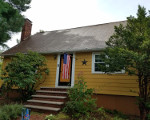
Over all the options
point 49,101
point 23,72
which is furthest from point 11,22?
point 49,101

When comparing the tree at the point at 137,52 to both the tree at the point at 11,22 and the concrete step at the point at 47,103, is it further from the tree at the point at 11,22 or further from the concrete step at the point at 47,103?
the tree at the point at 11,22

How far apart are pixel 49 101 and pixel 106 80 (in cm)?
298

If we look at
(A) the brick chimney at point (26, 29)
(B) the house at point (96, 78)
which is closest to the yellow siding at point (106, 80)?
(B) the house at point (96, 78)

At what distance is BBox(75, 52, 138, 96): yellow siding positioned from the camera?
620 cm

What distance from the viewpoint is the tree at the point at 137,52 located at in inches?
165

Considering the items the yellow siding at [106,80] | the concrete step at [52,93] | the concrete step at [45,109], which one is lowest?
the concrete step at [45,109]

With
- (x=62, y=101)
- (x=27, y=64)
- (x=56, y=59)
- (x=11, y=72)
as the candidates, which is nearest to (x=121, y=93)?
(x=62, y=101)

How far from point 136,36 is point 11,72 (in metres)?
5.78

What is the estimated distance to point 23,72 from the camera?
6707 millimetres

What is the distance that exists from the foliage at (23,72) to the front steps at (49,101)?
2.79 ft

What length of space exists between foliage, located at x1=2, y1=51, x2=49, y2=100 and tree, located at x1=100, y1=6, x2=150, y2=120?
150 inches

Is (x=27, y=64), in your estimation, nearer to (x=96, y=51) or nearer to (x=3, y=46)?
(x=96, y=51)

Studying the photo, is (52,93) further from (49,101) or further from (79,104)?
(79,104)

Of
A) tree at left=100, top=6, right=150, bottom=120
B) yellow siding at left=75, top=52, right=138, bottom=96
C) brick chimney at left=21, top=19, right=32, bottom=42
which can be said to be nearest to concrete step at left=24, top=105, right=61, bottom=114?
yellow siding at left=75, top=52, right=138, bottom=96
